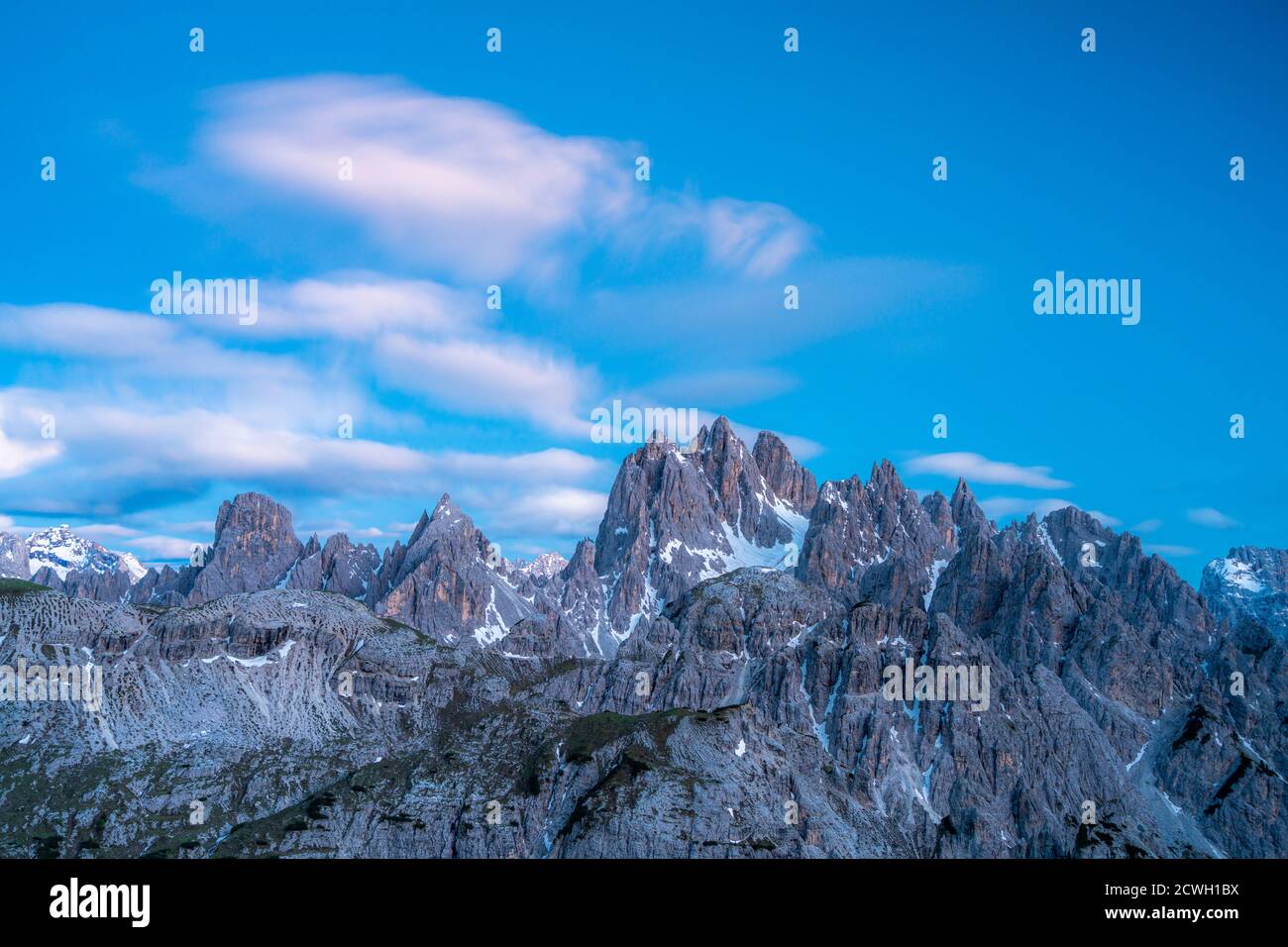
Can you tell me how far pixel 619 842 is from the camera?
189m
